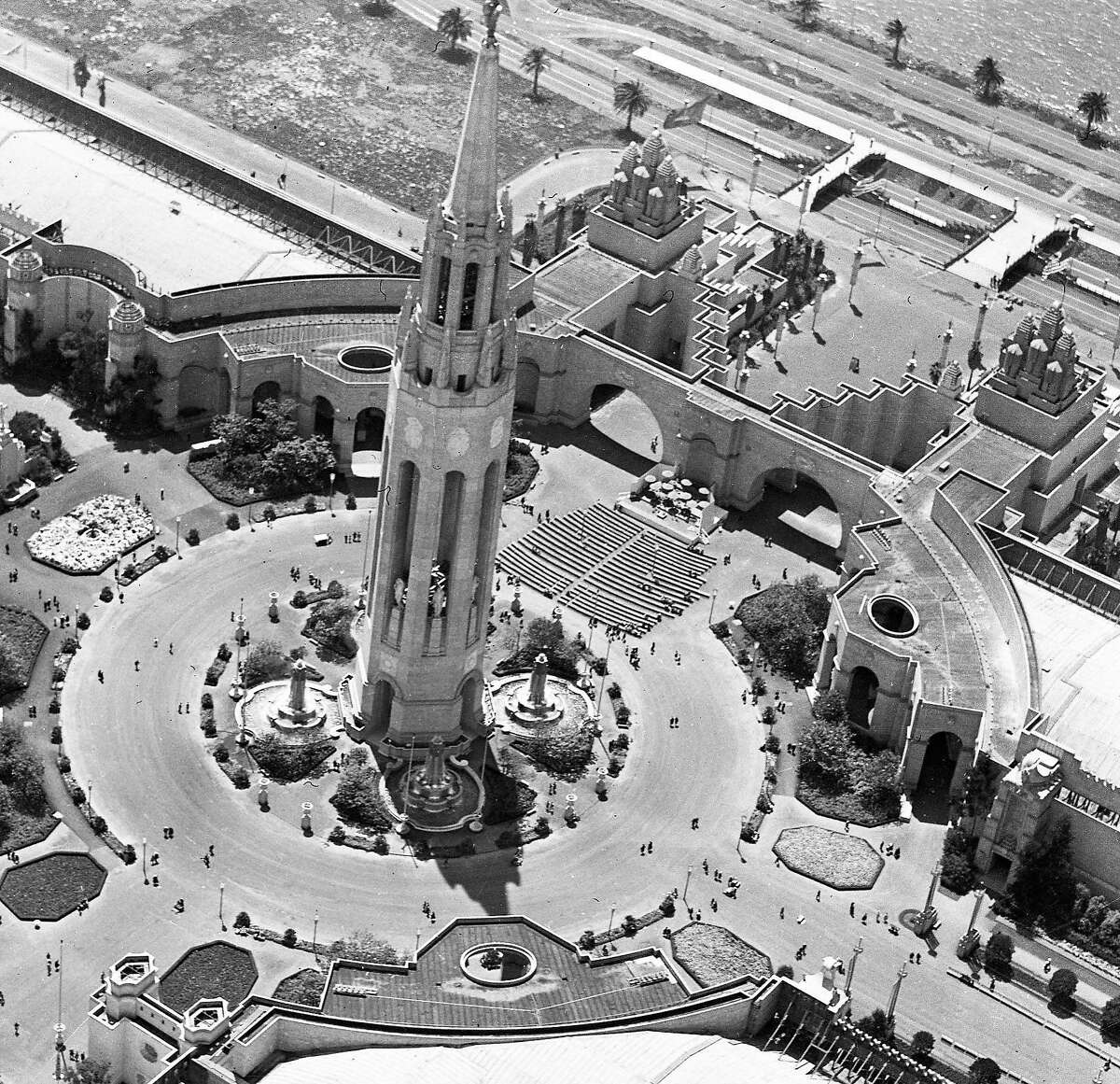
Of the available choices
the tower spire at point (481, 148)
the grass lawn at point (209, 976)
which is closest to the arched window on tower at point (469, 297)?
the tower spire at point (481, 148)

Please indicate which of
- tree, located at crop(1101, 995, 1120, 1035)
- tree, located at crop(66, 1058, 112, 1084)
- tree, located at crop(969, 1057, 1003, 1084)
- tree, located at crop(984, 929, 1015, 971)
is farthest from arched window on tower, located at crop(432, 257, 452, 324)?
tree, located at crop(1101, 995, 1120, 1035)

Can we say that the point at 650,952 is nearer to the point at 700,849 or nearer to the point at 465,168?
the point at 700,849

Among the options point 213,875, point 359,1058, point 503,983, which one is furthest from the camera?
point 213,875

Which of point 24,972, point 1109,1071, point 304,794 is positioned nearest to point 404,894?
point 304,794

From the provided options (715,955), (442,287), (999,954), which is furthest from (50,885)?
(999,954)

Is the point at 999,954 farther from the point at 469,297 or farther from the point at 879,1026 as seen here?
the point at 469,297

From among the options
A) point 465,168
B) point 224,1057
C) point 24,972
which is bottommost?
point 24,972

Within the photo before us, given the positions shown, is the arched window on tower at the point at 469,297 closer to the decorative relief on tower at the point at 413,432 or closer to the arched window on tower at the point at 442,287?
the arched window on tower at the point at 442,287

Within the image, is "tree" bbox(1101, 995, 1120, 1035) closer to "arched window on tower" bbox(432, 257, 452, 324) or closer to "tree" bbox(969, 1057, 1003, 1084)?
"tree" bbox(969, 1057, 1003, 1084)
